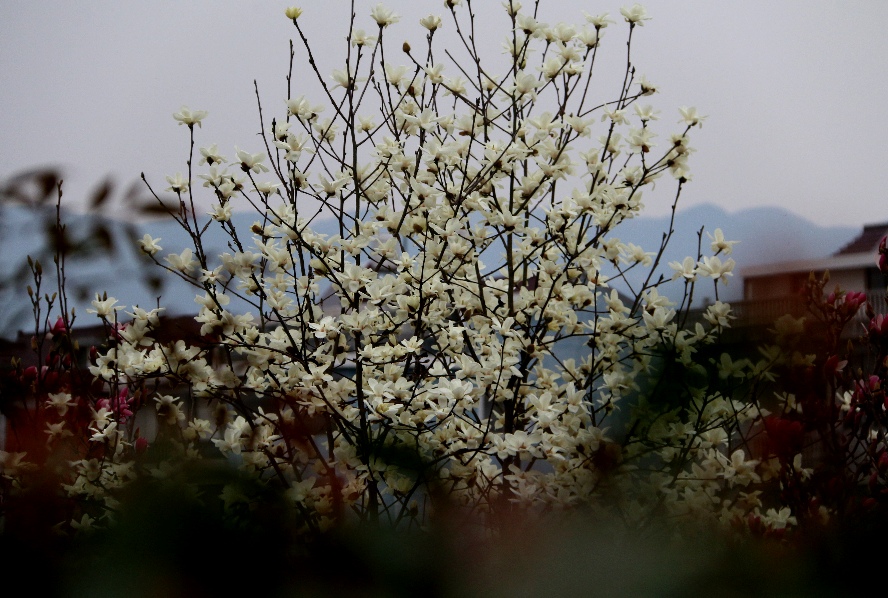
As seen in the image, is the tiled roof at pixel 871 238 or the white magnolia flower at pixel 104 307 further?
the tiled roof at pixel 871 238

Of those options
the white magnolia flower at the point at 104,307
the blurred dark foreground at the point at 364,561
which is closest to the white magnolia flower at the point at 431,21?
the white magnolia flower at the point at 104,307

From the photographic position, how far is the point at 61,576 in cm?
33

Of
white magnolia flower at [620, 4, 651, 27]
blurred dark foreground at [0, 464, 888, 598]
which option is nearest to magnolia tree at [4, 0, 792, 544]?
white magnolia flower at [620, 4, 651, 27]

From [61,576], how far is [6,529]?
5cm

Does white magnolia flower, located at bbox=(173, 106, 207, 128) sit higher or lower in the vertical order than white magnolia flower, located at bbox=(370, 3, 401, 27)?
lower

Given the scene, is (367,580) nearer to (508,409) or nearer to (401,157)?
(401,157)

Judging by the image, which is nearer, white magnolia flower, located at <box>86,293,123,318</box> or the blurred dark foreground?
the blurred dark foreground

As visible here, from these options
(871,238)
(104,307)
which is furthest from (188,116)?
(871,238)

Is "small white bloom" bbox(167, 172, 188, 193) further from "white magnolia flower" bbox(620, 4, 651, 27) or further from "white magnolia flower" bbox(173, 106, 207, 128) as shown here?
"white magnolia flower" bbox(620, 4, 651, 27)

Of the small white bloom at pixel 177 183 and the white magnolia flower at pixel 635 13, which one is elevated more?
the white magnolia flower at pixel 635 13

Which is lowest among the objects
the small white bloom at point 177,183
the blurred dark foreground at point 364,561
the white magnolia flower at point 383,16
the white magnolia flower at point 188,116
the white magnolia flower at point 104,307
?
the blurred dark foreground at point 364,561

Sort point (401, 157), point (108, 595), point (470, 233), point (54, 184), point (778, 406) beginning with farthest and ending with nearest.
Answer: point (470, 233), point (401, 157), point (54, 184), point (778, 406), point (108, 595)

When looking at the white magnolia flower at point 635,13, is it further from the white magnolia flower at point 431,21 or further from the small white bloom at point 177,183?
the small white bloom at point 177,183

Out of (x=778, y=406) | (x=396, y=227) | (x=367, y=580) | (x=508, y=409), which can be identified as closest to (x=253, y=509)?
(x=367, y=580)
